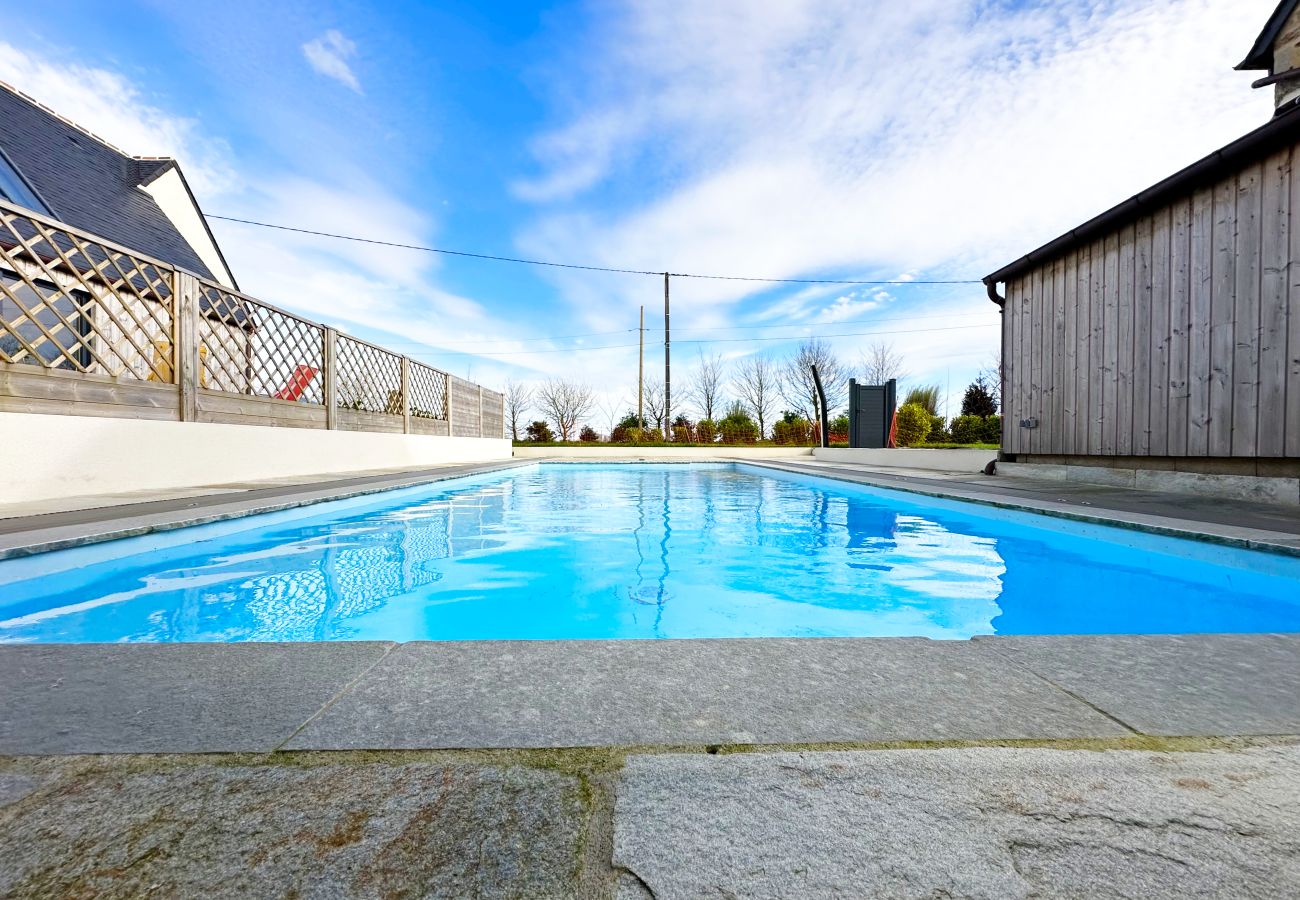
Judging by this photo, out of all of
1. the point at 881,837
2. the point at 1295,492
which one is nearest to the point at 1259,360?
the point at 1295,492

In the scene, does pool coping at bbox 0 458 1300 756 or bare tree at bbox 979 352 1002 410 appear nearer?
pool coping at bbox 0 458 1300 756

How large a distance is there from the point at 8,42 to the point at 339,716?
15264mm

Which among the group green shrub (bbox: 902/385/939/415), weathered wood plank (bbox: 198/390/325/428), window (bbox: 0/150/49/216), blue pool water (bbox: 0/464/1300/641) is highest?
window (bbox: 0/150/49/216)

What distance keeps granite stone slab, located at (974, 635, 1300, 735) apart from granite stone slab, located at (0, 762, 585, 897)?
1.23 metres

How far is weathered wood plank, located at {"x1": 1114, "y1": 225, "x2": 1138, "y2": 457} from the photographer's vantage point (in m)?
6.11

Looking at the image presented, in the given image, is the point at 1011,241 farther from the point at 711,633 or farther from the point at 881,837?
the point at 881,837

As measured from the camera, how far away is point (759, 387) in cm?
2603

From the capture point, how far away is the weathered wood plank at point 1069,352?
22.6 feet

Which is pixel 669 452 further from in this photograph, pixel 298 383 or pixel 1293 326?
pixel 1293 326

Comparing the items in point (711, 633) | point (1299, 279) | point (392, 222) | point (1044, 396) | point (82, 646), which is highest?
point (392, 222)

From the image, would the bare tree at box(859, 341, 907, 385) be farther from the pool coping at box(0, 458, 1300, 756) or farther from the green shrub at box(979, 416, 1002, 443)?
the pool coping at box(0, 458, 1300, 756)

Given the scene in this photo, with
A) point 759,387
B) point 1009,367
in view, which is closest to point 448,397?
point 1009,367

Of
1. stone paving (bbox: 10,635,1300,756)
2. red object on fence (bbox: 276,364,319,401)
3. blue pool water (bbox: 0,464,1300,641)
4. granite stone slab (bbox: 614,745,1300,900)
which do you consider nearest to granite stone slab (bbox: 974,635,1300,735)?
stone paving (bbox: 10,635,1300,756)

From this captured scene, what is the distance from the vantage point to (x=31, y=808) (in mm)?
823
